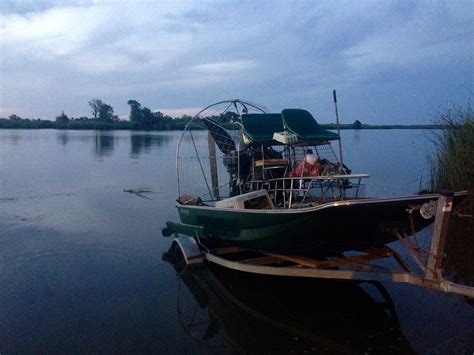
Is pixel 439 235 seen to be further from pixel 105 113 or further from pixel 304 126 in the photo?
pixel 105 113

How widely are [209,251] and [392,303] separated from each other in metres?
3.38

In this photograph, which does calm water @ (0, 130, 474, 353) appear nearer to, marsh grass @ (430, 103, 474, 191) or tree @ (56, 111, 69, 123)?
marsh grass @ (430, 103, 474, 191)

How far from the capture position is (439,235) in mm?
4406

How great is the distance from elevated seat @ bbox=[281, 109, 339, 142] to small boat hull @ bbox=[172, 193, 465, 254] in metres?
1.52

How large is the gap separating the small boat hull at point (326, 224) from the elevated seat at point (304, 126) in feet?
5.00

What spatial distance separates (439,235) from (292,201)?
2.38 metres

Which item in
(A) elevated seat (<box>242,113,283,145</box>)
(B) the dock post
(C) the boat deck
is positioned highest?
(A) elevated seat (<box>242,113,283,145</box>)

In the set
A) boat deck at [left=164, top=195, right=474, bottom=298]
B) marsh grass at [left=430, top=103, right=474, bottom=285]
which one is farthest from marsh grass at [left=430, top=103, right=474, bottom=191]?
boat deck at [left=164, top=195, right=474, bottom=298]

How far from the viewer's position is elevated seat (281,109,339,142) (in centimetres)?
627

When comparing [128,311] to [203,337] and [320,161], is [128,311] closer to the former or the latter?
[203,337]

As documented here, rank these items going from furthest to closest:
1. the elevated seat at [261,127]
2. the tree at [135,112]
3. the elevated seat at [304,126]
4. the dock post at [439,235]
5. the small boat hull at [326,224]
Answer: the tree at [135,112] → the elevated seat at [261,127] → the elevated seat at [304,126] → the small boat hull at [326,224] → the dock post at [439,235]

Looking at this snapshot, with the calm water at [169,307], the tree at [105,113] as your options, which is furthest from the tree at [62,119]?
the calm water at [169,307]

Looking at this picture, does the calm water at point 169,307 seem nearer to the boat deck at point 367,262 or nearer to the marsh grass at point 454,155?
the boat deck at point 367,262

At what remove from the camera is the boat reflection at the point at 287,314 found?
502cm
